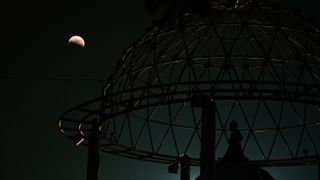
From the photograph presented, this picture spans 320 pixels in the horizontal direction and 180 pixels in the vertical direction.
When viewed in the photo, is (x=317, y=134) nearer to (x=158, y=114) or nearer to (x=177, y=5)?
(x=158, y=114)

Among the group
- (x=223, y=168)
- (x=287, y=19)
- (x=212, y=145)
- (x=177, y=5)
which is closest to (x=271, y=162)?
(x=223, y=168)

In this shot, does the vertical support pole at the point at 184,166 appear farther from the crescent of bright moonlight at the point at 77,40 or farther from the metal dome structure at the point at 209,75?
the crescent of bright moonlight at the point at 77,40

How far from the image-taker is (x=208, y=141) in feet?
51.0

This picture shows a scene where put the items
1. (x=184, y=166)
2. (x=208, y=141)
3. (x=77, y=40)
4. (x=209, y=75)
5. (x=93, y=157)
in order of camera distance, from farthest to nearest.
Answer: (x=77, y=40) → (x=209, y=75) → (x=184, y=166) → (x=93, y=157) → (x=208, y=141)

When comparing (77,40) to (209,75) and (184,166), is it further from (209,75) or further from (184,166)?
(184,166)

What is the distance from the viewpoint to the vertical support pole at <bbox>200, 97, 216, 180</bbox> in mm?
15180

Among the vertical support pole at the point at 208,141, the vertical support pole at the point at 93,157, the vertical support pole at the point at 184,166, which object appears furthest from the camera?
the vertical support pole at the point at 184,166

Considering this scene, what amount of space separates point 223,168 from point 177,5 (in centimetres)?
915

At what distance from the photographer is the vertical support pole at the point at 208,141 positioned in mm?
15180

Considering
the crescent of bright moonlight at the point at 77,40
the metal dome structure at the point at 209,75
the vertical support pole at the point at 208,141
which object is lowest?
the vertical support pole at the point at 208,141

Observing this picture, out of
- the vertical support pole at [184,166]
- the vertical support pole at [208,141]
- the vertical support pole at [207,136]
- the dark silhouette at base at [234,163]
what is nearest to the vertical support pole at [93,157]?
the vertical support pole at [207,136]

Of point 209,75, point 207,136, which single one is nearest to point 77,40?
point 209,75

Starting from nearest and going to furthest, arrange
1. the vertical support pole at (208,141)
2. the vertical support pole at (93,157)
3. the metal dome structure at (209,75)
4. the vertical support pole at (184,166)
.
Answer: the vertical support pole at (208,141), the metal dome structure at (209,75), the vertical support pole at (93,157), the vertical support pole at (184,166)

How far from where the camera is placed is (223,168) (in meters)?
22.6
